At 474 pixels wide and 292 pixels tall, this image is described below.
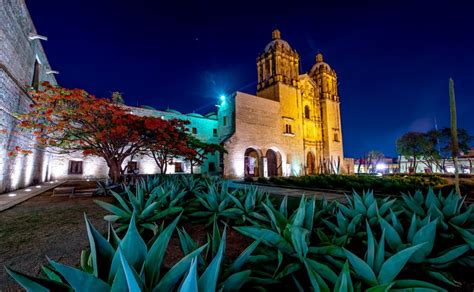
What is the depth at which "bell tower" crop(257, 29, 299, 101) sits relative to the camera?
873 inches

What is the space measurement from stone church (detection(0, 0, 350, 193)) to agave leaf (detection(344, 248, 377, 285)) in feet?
29.3

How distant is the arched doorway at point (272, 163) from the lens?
2158 centimetres

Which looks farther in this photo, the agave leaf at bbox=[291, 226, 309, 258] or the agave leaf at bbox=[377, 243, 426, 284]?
the agave leaf at bbox=[291, 226, 309, 258]

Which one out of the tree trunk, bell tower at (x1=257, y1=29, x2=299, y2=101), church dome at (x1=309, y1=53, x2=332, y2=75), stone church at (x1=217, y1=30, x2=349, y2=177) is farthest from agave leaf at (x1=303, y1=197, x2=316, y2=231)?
church dome at (x1=309, y1=53, x2=332, y2=75)

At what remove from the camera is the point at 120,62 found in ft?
151

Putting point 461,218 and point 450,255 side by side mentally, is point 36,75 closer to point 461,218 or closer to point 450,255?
point 450,255

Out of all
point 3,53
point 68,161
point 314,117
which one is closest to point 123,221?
point 3,53

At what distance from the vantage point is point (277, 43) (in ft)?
74.4

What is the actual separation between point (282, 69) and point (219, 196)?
22107 millimetres

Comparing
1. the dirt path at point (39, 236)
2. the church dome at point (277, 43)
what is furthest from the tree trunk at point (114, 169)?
the church dome at point (277, 43)

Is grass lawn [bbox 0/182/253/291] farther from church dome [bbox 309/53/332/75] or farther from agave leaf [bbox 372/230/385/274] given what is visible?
church dome [bbox 309/53/332/75]

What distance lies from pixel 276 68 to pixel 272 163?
10.6 metres

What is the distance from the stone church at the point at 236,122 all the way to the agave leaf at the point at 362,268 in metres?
8.93

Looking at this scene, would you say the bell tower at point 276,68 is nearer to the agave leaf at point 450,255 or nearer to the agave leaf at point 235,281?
the agave leaf at point 450,255
